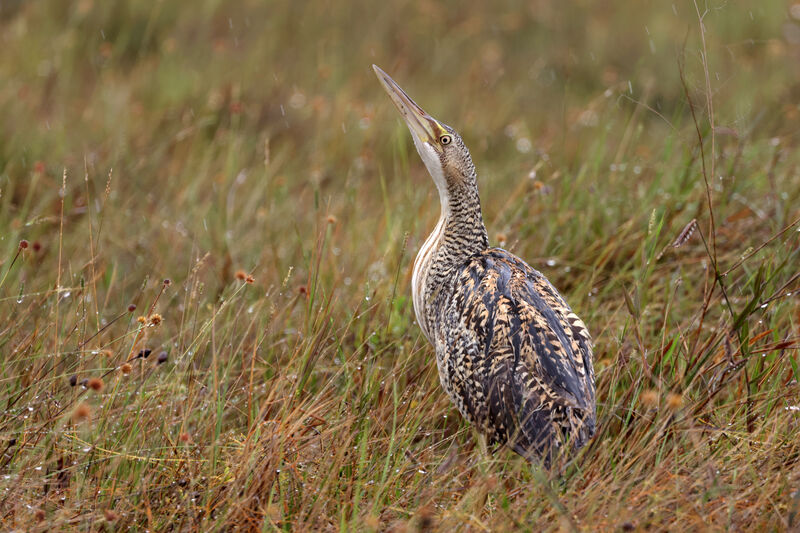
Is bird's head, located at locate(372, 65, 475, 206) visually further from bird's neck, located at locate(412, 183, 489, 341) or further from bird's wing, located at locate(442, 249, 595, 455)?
bird's wing, located at locate(442, 249, 595, 455)

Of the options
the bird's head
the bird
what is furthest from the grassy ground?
the bird's head

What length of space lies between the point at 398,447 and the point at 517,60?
6942 mm

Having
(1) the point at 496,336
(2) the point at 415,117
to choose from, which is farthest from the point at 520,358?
(2) the point at 415,117

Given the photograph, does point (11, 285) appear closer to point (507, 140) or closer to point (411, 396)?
point (411, 396)

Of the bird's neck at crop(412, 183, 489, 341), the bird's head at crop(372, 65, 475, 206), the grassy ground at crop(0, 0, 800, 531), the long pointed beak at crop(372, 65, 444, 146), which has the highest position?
the long pointed beak at crop(372, 65, 444, 146)

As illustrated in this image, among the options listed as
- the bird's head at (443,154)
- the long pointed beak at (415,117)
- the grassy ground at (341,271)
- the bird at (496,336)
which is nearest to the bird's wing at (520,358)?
the bird at (496,336)

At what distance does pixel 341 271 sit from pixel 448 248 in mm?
864

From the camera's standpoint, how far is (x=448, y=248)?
3.81m

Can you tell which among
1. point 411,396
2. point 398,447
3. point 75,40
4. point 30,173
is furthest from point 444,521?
point 75,40

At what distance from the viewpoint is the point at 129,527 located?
2730 millimetres

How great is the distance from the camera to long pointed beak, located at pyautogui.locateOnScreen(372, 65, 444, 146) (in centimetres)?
397

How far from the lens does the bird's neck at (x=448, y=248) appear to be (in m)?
3.73

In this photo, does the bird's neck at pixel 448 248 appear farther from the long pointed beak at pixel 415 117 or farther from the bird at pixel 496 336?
the long pointed beak at pixel 415 117

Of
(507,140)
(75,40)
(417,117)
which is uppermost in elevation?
(417,117)
